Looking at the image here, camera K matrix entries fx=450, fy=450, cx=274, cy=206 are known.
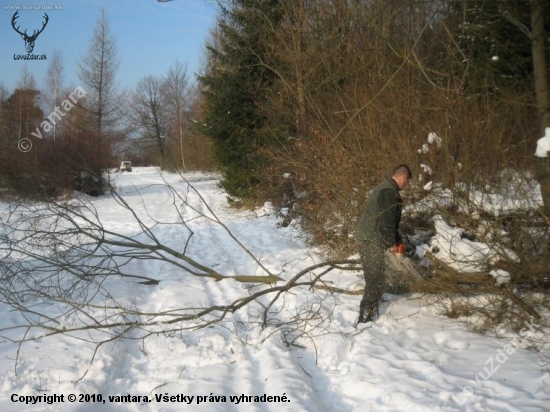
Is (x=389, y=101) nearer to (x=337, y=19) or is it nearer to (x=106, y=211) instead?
(x=337, y=19)

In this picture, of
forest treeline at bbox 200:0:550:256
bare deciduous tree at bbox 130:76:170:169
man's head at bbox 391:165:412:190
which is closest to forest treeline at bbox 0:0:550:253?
forest treeline at bbox 200:0:550:256

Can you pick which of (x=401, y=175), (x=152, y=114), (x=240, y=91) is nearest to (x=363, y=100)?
(x=401, y=175)

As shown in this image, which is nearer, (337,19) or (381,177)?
(381,177)

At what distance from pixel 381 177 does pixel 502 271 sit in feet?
9.83

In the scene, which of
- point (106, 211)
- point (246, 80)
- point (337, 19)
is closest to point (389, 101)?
point (337, 19)

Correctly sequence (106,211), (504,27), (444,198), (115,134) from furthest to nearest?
1. (115,134)
2. (106,211)
3. (504,27)
4. (444,198)

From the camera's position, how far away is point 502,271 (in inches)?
199

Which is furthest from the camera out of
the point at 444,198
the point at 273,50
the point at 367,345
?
the point at 273,50

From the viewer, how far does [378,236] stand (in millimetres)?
5383

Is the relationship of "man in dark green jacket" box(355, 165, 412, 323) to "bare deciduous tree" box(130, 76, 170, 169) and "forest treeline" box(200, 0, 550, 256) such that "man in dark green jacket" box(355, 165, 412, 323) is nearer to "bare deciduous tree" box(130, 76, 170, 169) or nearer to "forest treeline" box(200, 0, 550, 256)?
"forest treeline" box(200, 0, 550, 256)

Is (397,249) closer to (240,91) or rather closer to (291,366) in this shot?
(291,366)

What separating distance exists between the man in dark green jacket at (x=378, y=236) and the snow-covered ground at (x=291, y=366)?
12.7 inches

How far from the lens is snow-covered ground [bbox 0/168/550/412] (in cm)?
381

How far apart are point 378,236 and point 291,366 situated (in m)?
1.86
